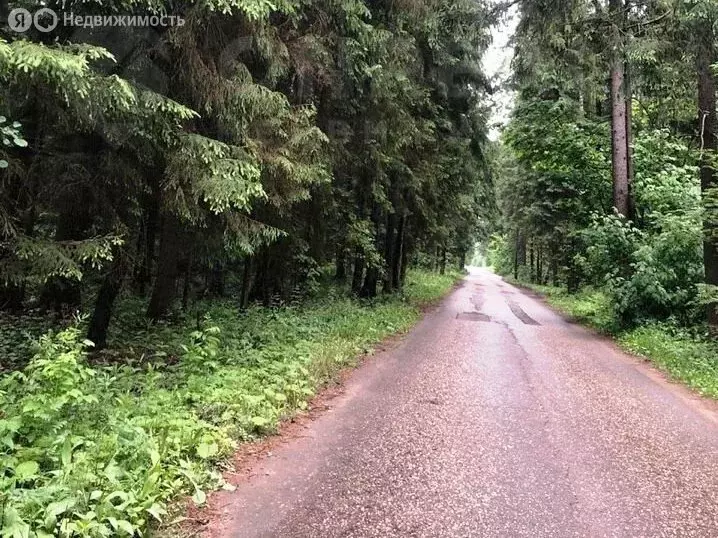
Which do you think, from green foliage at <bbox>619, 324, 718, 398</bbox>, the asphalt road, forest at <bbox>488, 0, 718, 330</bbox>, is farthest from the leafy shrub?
the asphalt road

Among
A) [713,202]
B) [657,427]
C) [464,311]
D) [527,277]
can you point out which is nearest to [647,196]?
[713,202]

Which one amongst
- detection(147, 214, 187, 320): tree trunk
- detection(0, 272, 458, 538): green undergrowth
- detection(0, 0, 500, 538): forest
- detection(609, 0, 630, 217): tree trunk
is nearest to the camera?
detection(0, 272, 458, 538): green undergrowth

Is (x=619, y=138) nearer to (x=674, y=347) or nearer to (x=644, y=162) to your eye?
(x=644, y=162)

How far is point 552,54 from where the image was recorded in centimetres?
1448

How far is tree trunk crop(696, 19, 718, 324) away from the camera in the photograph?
11008 millimetres

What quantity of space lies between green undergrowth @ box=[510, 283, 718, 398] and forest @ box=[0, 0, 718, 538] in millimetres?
79

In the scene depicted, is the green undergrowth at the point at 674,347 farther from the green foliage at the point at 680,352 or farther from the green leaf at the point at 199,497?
the green leaf at the point at 199,497

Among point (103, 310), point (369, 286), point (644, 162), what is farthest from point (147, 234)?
point (644, 162)

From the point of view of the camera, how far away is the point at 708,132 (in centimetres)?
1189

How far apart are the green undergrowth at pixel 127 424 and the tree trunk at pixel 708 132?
8173 mm

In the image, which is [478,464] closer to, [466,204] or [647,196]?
[647,196]

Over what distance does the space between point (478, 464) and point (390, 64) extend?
8.33 metres

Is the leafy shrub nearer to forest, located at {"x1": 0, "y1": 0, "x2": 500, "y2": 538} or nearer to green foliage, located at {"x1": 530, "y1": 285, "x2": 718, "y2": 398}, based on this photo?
green foliage, located at {"x1": 530, "y1": 285, "x2": 718, "y2": 398}

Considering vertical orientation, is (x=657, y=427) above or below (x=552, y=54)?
below
